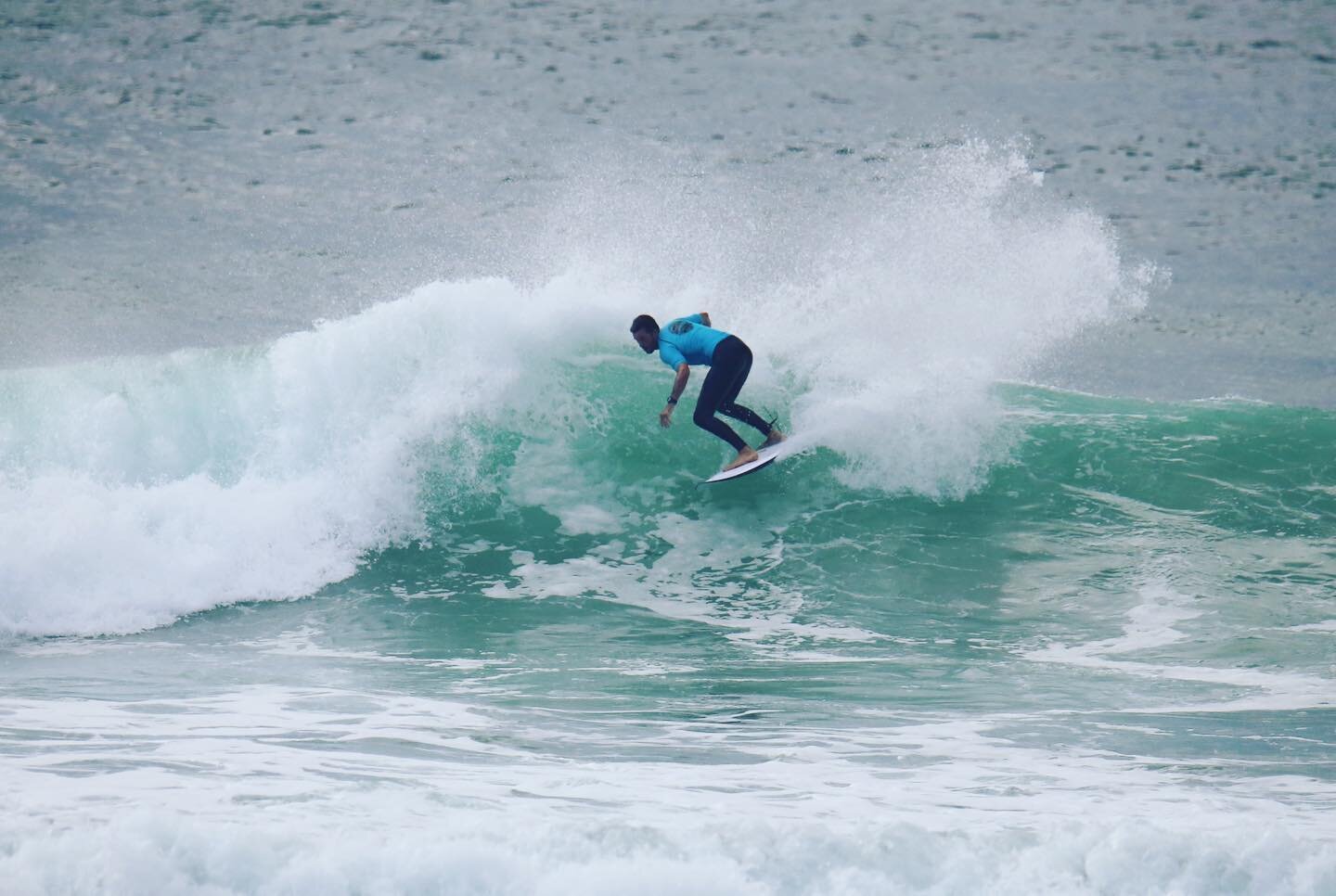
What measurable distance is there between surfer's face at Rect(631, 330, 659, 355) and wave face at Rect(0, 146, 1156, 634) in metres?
2.41

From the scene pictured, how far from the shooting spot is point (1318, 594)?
33.2 feet

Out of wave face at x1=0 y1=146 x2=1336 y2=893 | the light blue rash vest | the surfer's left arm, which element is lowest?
wave face at x1=0 y1=146 x2=1336 y2=893

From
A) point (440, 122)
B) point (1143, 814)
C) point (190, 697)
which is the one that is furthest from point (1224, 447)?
point (440, 122)

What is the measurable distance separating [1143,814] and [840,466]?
7.12 m

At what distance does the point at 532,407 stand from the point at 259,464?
268 centimetres

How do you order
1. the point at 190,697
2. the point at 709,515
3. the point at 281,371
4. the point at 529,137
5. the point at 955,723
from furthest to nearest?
the point at 529,137
the point at 281,371
the point at 709,515
the point at 190,697
the point at 955,723

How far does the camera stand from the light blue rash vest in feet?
34.0

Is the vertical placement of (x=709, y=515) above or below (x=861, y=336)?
below

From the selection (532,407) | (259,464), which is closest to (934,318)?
(532,407)

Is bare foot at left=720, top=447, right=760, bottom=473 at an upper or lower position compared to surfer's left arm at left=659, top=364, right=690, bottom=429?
lower

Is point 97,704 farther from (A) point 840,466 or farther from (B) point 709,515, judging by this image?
(A) point 840,466

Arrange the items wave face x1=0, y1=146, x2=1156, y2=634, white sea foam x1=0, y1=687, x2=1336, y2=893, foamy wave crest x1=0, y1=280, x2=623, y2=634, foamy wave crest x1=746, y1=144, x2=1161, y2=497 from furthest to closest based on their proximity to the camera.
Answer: foamy wave crest x1=746, y1=144, x2=1161, y2=497 → wave face x1=0, y1=146, x2=1156, y2=634 → foamy wave crest x1=0, y1=280, x2=623, y2=634 → white sea foam x1=0, y1=687, x2=1336, y2=893

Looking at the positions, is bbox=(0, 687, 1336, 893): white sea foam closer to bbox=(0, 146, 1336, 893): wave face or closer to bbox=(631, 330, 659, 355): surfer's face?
bbox=(0, 146, 1336, 893): wave face

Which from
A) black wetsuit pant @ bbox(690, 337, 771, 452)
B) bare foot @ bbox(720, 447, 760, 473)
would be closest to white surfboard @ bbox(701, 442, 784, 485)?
bare foot @ bbox(720, 447, 760, 473)
